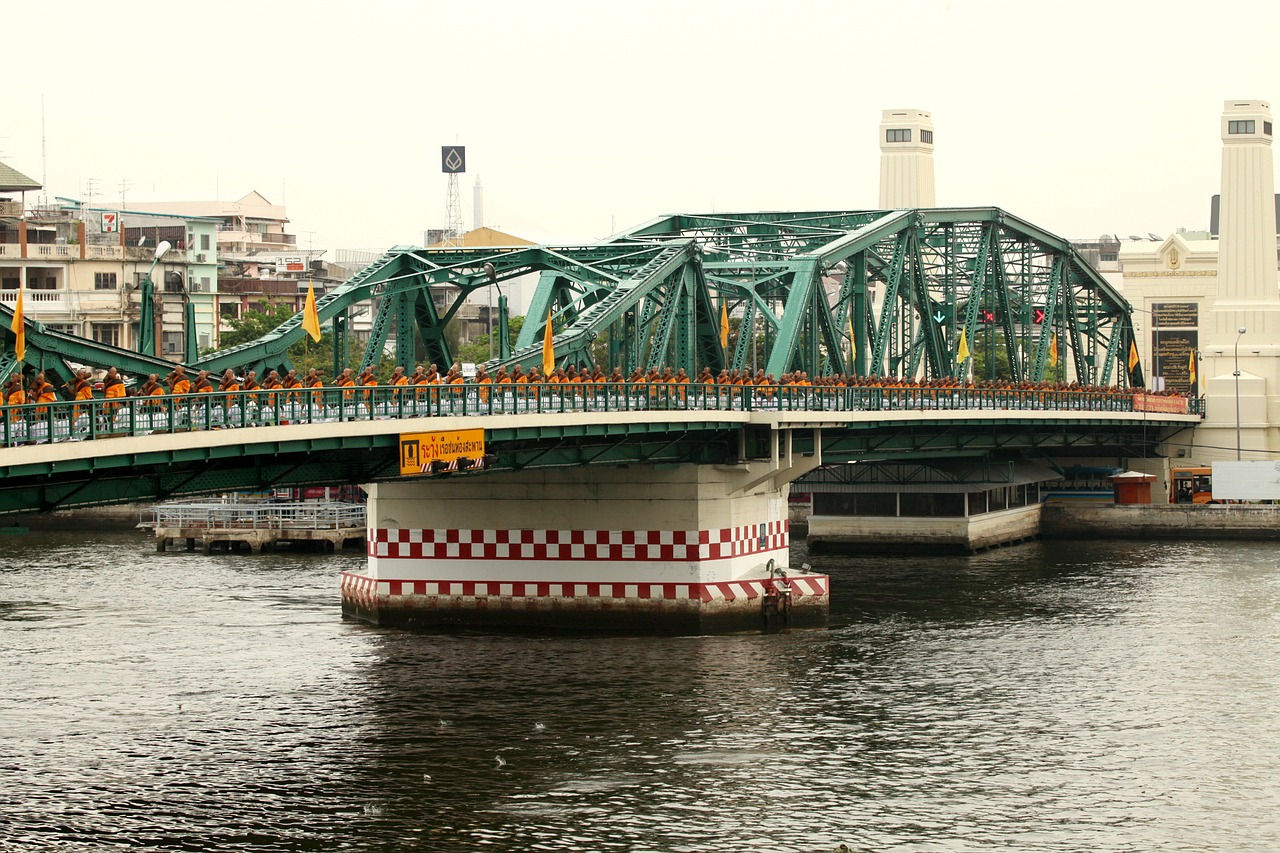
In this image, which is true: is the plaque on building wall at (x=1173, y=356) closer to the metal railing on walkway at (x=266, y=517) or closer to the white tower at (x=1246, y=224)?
the white tower at (x=1246, y=224)

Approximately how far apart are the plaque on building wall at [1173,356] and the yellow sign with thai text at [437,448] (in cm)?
13157

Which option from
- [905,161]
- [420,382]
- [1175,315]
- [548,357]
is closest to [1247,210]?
[905,161]

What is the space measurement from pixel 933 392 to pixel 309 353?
2549 inches

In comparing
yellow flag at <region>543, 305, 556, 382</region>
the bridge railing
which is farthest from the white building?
yellow flag at <region>543, 305, 556, 382</region>

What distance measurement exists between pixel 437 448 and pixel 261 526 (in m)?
46.8

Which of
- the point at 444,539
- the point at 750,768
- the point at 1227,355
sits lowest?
the point at 750,768

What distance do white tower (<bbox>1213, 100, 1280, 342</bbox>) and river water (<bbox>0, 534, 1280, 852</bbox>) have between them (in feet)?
179

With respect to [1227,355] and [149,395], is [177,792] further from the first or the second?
[1227,355]

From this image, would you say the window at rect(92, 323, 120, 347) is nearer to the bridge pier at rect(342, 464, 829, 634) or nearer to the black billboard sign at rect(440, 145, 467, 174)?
the black billboard sign at rect(440, 145, 467, 174)

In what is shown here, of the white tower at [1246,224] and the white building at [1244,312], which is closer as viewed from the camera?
the white building at [1244,312]

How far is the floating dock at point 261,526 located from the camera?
99062 millimetres

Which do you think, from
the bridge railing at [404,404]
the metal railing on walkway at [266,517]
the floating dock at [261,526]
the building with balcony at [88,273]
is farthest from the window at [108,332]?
the bridge railing at [404,404]

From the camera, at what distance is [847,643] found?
65625mm

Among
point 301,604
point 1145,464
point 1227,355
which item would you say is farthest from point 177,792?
point 1227,355
